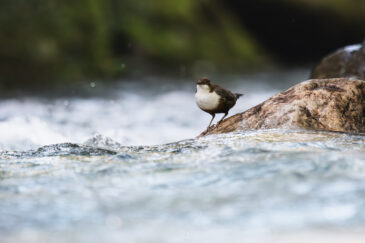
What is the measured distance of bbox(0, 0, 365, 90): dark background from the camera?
14719 mm

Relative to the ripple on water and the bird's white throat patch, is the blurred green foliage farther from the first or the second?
the ripple on water

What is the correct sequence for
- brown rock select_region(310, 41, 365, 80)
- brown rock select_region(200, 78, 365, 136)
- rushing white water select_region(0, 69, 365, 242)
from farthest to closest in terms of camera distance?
brown rock select_region(310, 41, 365, 80) < brown rock select_region(200, 78, 365, 136) < rushing white water select_region(0, 69, 365, 242)

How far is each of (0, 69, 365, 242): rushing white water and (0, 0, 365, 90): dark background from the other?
9752 mm

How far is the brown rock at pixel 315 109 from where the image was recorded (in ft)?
17.6

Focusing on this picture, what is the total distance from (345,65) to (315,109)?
10.5 feet

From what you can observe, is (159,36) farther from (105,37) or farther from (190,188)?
(190,188)

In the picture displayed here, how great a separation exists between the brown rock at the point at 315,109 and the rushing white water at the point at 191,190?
292 millimetres

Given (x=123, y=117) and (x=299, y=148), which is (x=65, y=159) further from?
(x=123, y=117)

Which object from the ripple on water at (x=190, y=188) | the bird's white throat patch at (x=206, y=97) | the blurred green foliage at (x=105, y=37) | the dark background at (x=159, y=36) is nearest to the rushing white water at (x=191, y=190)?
the ripple on water at (x=190, y=188)

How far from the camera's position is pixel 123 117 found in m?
10.6

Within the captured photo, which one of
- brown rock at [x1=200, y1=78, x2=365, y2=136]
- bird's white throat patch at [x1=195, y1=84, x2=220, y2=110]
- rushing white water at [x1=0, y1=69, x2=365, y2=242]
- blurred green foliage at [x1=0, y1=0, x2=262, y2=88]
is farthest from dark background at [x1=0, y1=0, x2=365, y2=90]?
rushing white water at [x1=0, y1=69, x2=365, y2=242]

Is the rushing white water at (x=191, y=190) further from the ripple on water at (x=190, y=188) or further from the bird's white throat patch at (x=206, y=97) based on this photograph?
the bird's white throat patch at (x=206, y=97)

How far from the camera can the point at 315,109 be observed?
214 inches

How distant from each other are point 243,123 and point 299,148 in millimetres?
1409
